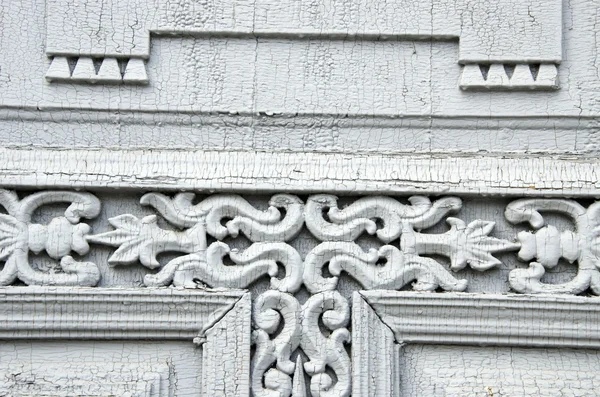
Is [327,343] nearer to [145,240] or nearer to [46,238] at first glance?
[145,240]

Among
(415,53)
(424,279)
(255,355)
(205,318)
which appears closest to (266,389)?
(255,355)

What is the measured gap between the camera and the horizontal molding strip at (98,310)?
1.70 meters

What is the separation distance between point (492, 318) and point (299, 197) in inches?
16.1

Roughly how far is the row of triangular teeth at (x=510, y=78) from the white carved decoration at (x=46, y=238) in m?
0.73

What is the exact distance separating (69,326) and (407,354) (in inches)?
23.8

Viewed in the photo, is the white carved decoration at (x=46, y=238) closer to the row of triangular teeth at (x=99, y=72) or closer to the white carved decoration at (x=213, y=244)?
the white carved decoration at (x=213, y=244)

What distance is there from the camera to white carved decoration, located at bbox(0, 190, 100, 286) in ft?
5.65

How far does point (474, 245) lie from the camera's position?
1.75m

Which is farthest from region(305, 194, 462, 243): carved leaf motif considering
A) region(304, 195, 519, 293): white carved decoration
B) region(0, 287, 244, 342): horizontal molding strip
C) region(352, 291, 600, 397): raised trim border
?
region(0, 287, 244, 342): horizontal molding strip

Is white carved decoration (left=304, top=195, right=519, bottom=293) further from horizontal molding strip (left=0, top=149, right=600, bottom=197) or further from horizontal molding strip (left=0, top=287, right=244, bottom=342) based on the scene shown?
horizontal molding strip (left=0, top=287, right=244, bottom=342)

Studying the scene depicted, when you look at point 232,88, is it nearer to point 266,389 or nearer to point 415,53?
point 415,53

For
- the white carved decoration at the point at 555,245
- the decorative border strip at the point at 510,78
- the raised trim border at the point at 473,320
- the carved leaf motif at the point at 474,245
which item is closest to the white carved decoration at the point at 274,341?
the raised trim border at the point at 473,320

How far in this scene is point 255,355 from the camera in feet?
5.58

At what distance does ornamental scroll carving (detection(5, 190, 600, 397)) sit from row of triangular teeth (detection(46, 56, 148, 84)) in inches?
8.7
